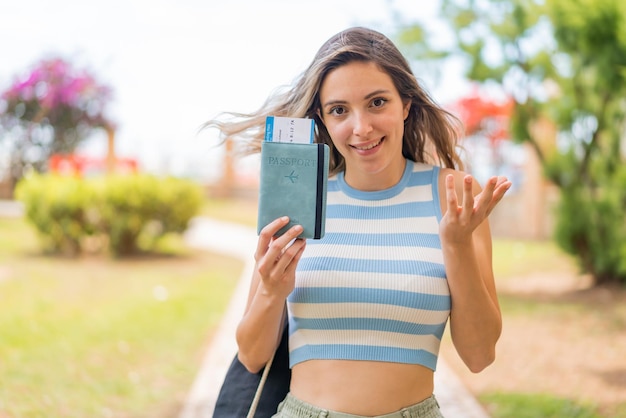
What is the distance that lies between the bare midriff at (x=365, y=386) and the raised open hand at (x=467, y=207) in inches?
14.3

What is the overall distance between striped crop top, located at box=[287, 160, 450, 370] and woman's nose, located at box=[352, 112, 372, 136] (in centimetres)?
24

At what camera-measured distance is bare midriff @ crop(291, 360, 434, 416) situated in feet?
5.97

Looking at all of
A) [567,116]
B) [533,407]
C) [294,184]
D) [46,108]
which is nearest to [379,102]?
[294,184]

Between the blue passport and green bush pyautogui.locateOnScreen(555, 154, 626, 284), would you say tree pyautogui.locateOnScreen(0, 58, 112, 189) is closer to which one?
green bush pyautogui.locateOnScreen(555, 154, 626, 284)

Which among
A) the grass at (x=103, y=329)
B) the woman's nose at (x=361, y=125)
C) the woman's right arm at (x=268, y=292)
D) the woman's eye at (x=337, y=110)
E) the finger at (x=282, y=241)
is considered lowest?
the grass at (x=103, y=329)

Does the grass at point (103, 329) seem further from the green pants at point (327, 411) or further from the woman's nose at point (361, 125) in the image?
the woman's nose at point (361, 125)


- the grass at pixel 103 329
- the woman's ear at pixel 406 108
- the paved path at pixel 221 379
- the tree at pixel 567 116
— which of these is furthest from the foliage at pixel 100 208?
the woman's ear at pixel 406 108

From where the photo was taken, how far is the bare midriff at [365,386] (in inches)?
71.7

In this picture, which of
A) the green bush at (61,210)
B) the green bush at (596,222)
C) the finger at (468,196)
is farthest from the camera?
the green bush at (61,210)

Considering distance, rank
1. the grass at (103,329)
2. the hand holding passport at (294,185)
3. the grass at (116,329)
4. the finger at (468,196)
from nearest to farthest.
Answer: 1. the finger at (468,196)
2. the hand holding passport at (294,185)
3. the grass at (116,329)
4. the grass at (103,329)

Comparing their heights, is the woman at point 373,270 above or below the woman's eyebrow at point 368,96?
below

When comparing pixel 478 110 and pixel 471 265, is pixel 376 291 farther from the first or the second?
pixel 478 110

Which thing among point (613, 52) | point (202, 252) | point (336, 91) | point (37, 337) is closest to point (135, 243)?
point (202, 252)

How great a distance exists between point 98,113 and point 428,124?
13.7m
